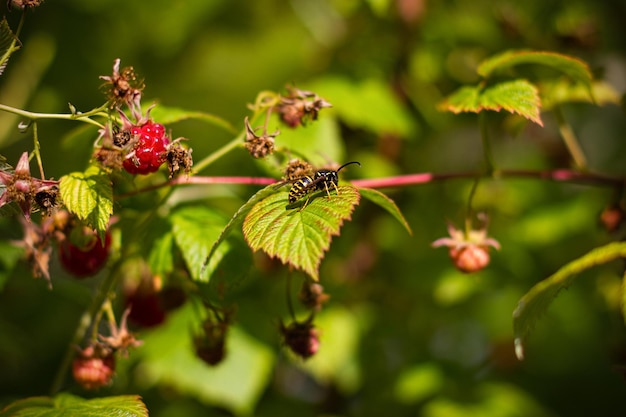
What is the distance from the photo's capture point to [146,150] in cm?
112

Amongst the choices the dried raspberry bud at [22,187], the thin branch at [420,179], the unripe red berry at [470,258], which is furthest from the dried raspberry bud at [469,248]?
the dried raspberry bud at [22,187]

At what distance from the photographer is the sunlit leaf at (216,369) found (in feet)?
6.82

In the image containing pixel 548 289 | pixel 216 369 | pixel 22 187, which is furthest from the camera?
pixel 216 369

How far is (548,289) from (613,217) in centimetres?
51

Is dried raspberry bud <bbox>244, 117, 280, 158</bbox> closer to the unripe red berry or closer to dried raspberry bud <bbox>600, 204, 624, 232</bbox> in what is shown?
the unripe red berry

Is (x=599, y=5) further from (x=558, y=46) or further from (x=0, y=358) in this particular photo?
(x=0, y=358)

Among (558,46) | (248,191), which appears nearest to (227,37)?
(558,46)

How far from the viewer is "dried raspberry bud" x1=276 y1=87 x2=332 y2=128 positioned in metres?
1.35

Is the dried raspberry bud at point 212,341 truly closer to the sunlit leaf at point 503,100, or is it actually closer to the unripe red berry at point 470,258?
the unripe red berry at point 470,258

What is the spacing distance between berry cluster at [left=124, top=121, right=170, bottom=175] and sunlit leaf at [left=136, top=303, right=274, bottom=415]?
1011 millimetres

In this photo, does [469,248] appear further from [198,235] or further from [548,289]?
[198,235]

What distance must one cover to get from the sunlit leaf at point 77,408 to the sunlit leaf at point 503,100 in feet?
3.02

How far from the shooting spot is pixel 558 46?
2412 millimetres

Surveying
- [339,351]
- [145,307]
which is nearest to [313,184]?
[145,307]
